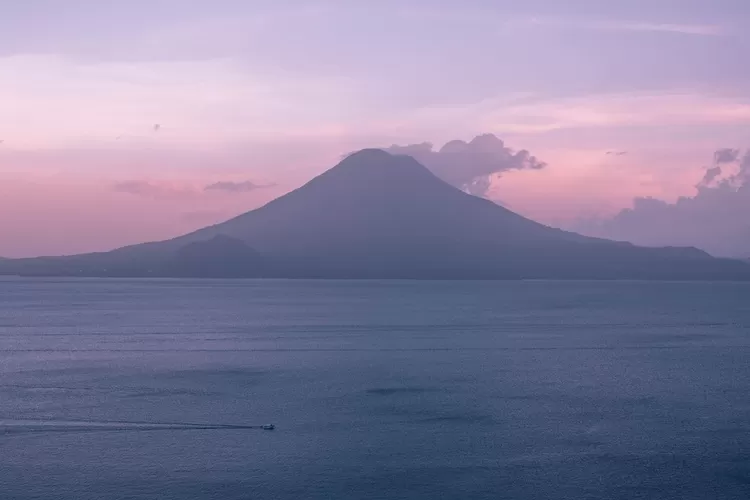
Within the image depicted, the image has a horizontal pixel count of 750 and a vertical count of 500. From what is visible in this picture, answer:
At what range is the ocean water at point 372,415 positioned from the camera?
14.9m

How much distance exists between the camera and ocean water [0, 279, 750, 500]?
14.9 m

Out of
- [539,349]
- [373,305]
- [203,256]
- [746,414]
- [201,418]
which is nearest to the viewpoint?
[201,418]

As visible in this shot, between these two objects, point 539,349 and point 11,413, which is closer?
point 11,413

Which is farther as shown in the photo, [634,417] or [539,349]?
[539,349]

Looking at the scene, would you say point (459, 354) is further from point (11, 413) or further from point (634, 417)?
point (11, 413)

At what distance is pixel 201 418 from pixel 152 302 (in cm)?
5134

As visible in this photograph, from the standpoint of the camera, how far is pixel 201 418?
19.5 meters

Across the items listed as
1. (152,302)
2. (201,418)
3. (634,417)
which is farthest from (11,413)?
(152,302)

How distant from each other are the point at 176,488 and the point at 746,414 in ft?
47.3

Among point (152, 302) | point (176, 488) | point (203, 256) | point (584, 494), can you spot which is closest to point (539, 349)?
point (584, 494)

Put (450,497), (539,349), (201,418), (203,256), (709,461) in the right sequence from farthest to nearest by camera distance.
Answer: (203,256) < (539,349) < (201,418) < (709,461) < (450,497)

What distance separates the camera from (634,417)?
20.2 m

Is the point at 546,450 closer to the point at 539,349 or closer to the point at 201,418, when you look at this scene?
the point at 201,418

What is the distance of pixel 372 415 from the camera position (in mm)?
19906
